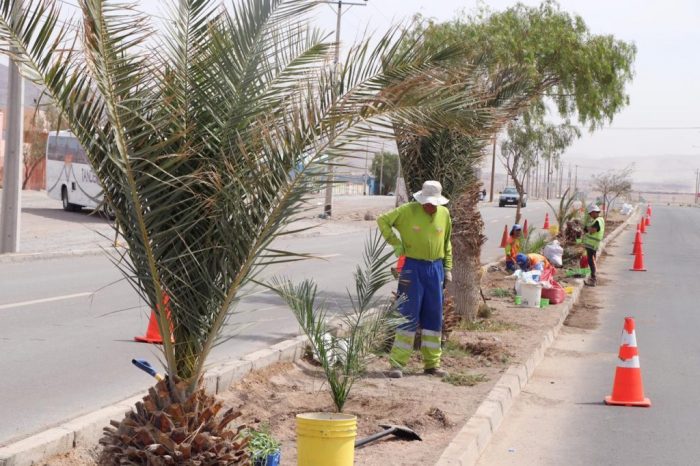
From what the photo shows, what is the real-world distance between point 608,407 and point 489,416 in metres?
1.82

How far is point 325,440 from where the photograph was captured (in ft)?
18.0

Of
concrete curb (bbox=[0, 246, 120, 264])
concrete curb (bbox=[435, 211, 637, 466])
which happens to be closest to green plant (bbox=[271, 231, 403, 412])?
concrete curb (bbox=[435, 211, 637, 466])

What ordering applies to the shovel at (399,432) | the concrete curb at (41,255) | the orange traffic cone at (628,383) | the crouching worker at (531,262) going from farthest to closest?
the concrete curb at (41,255) < the crouching worker at (531,262) < the orange traffic cone at (628,383) < the shovel at (399,432)

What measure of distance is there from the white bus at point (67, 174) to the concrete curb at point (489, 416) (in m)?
25.9

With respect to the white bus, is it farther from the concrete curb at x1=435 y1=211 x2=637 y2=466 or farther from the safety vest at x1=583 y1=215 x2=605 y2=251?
the concrete curb at x1=435 y1=211 x2=637 y2=466

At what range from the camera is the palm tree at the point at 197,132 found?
5070mm

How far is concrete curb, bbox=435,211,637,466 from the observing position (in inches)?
261

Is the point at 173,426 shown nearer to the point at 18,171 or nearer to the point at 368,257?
the point at 368,257

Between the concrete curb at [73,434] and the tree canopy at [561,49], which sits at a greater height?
the tree canopy at [561,49]

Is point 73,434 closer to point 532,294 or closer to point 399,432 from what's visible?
point 399,432

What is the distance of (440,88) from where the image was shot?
19.0 feet

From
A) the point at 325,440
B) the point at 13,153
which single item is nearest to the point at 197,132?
the point at 325,440

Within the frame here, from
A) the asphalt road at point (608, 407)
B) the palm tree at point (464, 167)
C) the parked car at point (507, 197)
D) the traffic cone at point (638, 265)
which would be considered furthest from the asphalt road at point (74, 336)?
the parked car at point (507, 197)

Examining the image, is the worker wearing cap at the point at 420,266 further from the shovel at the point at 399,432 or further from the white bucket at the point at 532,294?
the white bucket at the point at 532,294
